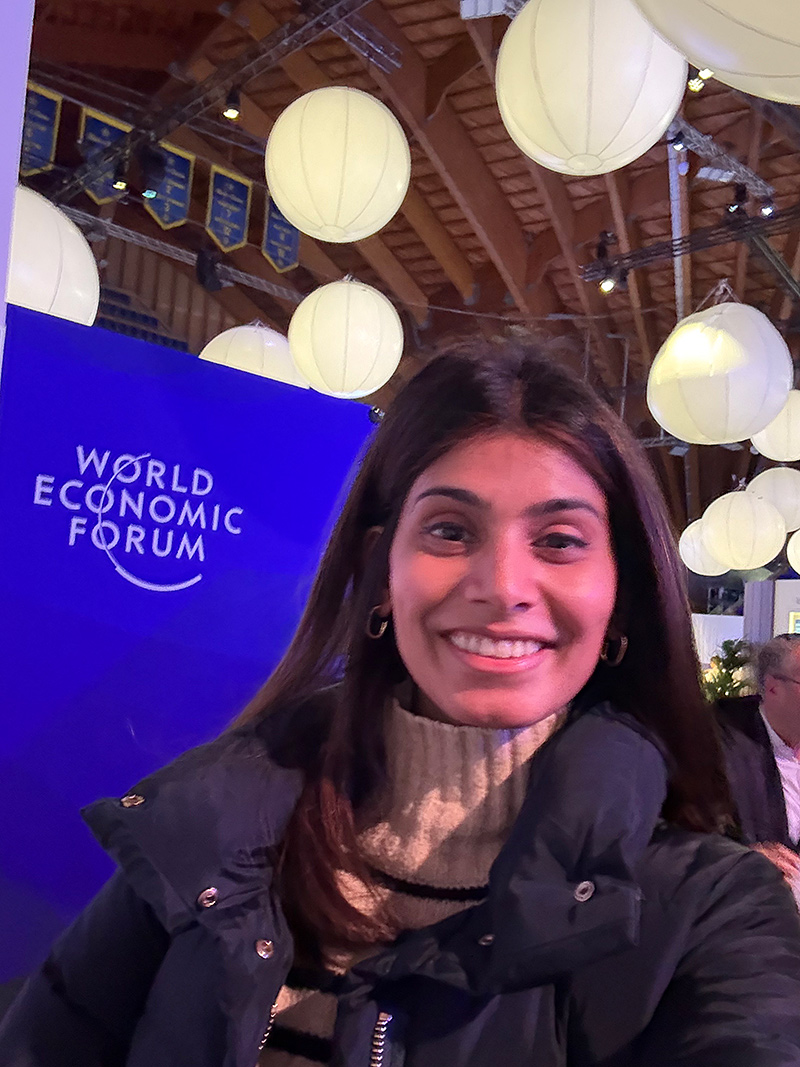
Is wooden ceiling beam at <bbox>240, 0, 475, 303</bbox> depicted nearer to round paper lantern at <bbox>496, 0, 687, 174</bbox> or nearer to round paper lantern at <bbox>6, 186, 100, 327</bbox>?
round paper lantern at <bbox>6, 186, 100, 327</bbox>

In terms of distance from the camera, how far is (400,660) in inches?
38.4

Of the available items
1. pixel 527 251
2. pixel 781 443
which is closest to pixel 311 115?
pixel 781 443

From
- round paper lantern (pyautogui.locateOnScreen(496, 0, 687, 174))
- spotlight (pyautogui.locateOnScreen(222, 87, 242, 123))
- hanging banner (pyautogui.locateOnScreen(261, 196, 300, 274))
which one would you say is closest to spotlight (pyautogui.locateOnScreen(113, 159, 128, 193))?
spotlight (pyautogui.locateOnScreen(222, 87, 242, 123))

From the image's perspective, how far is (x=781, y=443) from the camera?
Answer: 4648 mm

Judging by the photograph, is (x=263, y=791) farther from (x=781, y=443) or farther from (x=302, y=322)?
(x=781, y=443)

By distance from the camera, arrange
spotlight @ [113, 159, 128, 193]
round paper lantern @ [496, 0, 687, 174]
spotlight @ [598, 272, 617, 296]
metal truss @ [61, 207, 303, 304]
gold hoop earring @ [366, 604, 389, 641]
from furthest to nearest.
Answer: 1. metal truss @ [61, 207, 303, 304]
2. spotlight @ [598, 272, 617, 296]
3. spotlight @ [113, 159, 128, 193]
4. round paper lantern @ [496, 0, 687, 174]
5. gold hoop earring @ [366, 604, 389, 641]

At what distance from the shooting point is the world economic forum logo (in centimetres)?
156

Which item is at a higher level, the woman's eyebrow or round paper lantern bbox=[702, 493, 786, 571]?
round paper lantern bbox=[702, 493, 786, 571]

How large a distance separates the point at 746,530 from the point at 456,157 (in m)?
2.80

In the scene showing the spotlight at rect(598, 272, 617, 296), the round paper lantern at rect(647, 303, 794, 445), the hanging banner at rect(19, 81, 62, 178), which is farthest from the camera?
the spotlight at rect(598, 272, 617, 296)

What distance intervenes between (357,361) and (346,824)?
2539 mm

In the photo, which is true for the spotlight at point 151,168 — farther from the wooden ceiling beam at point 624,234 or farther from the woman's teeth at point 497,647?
the woman's teeth at point 497,647

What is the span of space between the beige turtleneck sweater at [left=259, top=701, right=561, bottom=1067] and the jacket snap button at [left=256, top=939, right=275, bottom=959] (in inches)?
2.5

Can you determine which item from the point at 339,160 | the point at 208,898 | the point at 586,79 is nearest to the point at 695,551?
the point at 339,160
